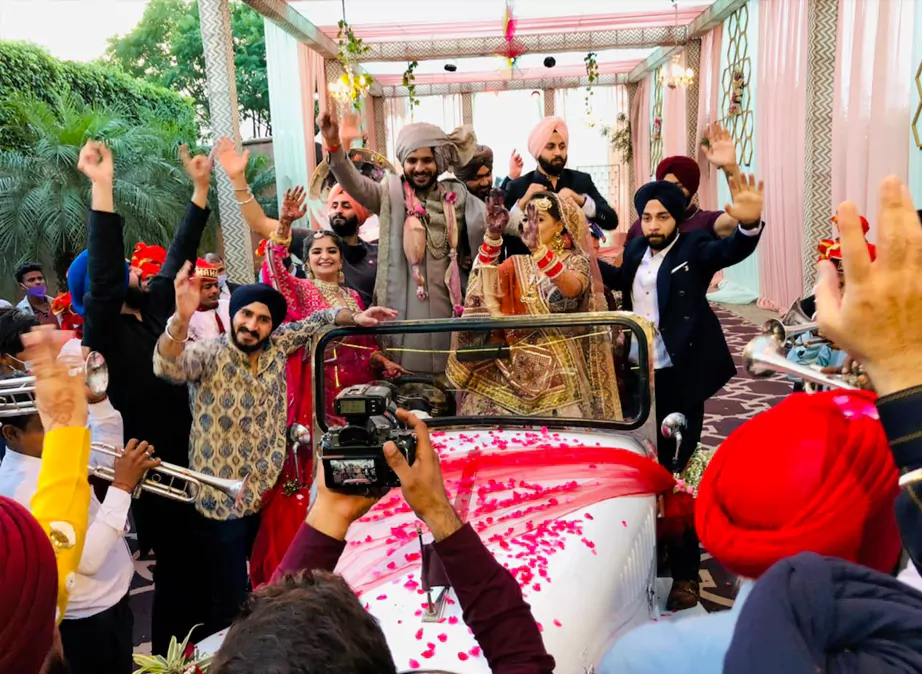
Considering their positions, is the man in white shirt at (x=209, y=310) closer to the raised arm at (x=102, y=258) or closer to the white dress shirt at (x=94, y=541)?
the raised arm at (x=102, y=258)

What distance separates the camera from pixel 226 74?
6.65m

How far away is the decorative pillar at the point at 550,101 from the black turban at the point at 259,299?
53.9ft

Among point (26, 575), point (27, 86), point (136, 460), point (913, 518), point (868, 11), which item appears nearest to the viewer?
point (913, 518)

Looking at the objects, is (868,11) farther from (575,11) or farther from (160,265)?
(160,265)

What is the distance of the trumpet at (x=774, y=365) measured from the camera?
1.33 m

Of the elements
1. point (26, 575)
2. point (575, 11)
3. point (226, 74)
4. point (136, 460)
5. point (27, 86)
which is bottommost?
point (136, 460)

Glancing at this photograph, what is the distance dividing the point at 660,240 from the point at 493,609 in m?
2.32

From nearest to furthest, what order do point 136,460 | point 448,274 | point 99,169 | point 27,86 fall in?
1. point 136,460
2. point 99,169
3. point 448,274
4. point 27,86

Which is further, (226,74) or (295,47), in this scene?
(295,47)

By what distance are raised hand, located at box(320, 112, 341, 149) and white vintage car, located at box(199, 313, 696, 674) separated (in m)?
0.98

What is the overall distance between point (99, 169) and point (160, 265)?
30.6 inches

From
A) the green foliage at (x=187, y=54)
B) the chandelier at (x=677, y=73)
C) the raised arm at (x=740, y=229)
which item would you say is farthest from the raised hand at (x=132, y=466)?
the green foliage at (x=187, y=54)

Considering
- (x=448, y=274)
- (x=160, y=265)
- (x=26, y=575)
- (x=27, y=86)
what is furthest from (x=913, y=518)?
(x=27, y=86)

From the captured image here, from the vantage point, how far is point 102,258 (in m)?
2.33
